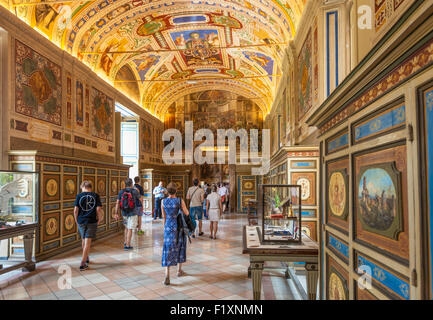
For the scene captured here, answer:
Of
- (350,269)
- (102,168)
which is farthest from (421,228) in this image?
(102,168)

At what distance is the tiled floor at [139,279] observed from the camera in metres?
4.93

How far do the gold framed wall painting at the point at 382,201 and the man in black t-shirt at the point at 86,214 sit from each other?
548cm

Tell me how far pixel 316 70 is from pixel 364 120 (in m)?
5.53

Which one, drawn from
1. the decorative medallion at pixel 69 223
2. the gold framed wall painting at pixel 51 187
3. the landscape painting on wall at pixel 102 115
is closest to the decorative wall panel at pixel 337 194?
the gold framed wall painting at pixel 51 187

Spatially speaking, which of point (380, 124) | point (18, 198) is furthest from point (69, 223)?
point (380, 124)

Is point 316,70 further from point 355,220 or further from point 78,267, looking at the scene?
point 78,267

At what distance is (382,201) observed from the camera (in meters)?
2.11

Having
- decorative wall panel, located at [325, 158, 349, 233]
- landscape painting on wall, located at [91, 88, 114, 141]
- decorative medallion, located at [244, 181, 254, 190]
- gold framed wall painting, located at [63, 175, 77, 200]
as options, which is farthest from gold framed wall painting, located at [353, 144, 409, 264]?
decorative medallion, located at [244, 181, 254, 190]

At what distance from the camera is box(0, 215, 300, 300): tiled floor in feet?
16.2

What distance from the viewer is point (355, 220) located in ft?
8.58

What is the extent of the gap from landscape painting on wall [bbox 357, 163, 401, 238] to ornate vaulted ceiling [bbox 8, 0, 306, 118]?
8228 mm

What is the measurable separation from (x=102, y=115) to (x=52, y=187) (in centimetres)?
585

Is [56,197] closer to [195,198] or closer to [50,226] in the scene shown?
[50,226]

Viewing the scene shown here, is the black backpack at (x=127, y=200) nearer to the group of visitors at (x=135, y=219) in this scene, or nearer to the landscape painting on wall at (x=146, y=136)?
the group of visitors at (x=135, y=219)
